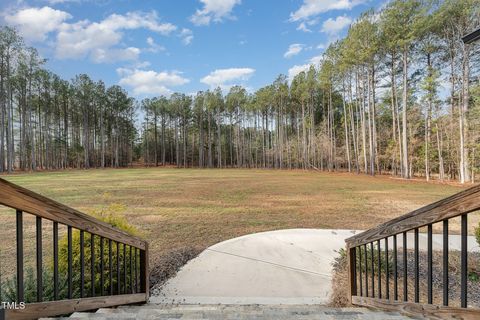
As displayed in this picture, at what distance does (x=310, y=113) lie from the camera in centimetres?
3006

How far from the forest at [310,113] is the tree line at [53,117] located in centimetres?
13

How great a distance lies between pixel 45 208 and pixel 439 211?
1982 mm

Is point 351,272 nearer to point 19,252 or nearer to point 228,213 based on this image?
point 19,252

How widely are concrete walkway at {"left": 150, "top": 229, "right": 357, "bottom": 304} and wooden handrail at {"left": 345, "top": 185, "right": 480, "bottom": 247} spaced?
154cm

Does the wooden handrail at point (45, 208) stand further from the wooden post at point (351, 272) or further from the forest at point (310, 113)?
the forest at point (310, 113)

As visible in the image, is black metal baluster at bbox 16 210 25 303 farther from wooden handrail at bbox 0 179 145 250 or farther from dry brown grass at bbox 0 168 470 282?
dry brown grass at bbox 0 168 470 282

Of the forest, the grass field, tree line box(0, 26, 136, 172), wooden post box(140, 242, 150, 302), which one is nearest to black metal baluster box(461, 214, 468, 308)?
wooden post box(140, 242, 150, 302)

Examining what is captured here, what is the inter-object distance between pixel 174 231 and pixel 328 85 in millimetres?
23523

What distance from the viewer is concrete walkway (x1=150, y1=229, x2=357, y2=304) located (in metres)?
2.86

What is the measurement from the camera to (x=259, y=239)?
469cm

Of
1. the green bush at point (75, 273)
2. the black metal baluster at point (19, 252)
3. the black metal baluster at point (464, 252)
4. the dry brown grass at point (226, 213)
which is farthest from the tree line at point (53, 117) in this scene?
the black metal baluster at point (464, 252)

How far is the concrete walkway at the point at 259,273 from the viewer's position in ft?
9.38

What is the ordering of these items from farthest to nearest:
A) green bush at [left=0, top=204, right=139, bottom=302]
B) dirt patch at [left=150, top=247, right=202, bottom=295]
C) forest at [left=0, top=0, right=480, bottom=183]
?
forest at [left=0, top=0, right=480, bottom=183] < dirt patch at [left=150, top=247, right=202, bottom=295] < green bush at [left=0, top=204, right=139, bottom=302]

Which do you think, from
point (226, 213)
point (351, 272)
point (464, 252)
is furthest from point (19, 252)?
point (226, 213)
